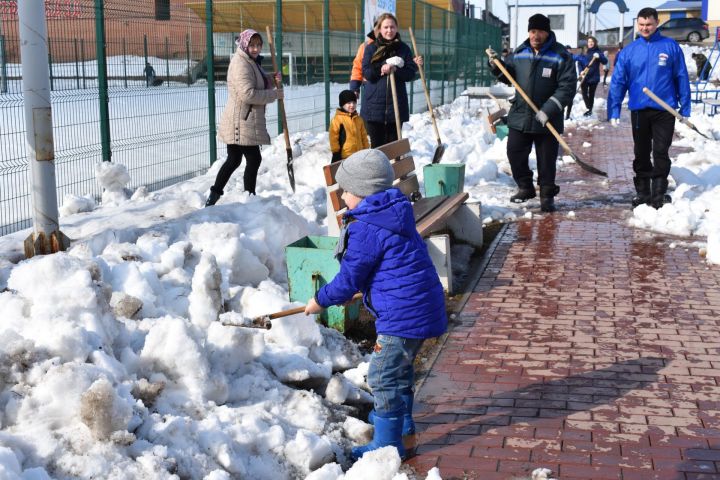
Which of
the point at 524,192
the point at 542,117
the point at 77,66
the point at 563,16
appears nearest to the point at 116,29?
the point at 77,66

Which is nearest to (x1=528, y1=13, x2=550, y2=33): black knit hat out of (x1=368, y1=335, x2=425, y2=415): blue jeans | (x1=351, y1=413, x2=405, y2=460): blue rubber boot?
(x1=368, y1=335, x2=425, y2=415): blue jeans

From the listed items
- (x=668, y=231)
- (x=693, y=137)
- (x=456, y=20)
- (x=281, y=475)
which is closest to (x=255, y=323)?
(x=281, y=475)

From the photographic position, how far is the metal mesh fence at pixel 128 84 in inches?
326

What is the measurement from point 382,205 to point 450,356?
6.20 feet

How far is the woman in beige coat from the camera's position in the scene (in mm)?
8594

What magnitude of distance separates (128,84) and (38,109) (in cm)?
305

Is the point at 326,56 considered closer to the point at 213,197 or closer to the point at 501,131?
the point at 501,131

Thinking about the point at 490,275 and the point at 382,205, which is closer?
the point at 382,205

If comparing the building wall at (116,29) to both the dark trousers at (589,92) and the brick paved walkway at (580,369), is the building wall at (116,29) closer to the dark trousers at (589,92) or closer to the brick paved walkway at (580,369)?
the brick paved walkway at (580,369)

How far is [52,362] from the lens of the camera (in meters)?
4.20

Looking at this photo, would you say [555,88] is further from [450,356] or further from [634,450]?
[634,450]

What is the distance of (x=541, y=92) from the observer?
10.1 metres

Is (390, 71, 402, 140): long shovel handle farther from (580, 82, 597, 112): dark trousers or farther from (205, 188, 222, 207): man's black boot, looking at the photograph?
(580, 82, 597, 112): dark trousers

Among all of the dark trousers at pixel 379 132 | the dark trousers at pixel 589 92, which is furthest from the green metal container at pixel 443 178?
the dark trousers at pixel 589 92
